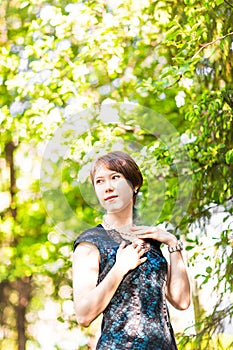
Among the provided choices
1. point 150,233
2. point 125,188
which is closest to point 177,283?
point 150,233

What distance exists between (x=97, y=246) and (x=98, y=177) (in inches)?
6.3

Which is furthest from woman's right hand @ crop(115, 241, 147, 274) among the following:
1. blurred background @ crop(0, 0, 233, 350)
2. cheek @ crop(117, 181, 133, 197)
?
blurred background @ crop(0, 0, 233, 350)

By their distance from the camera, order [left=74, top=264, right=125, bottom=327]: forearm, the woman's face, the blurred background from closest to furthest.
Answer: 1. [left=74, top=264, right=125, bottom=327]: forearm
2. the woman's face
3. the blurred background

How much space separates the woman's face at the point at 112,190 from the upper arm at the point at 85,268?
0.10 meters

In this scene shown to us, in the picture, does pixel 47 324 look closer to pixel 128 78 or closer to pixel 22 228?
pixel 22 228

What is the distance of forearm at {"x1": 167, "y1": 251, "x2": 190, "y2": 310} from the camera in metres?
1.56

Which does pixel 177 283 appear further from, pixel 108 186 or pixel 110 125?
pixel 110 125

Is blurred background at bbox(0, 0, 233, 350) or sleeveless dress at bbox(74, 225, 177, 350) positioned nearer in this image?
sleeveless dress at bbox(74, 225, 177, 350)

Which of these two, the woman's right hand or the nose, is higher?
the nose

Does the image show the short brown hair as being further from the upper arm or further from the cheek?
the upper arm

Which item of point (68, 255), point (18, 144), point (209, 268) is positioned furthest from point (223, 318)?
point (18, 144)

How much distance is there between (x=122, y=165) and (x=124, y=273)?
9.8 inches

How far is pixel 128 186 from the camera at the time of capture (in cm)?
157

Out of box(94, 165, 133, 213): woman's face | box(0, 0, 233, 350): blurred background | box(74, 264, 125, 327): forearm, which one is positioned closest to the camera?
box(74, 264, 125, 327): forearm
